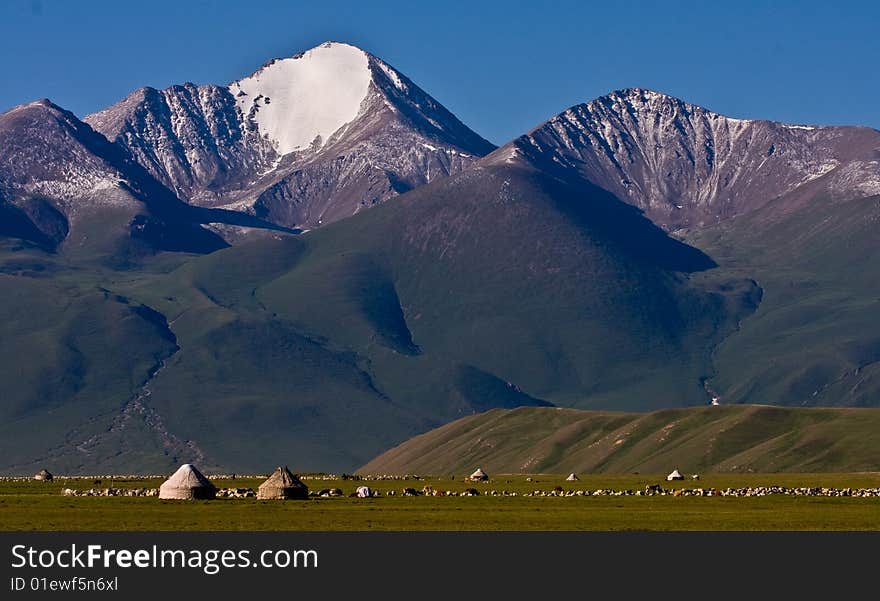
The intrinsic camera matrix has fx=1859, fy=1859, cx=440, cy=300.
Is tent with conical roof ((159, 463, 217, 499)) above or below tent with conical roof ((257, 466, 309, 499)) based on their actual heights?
above

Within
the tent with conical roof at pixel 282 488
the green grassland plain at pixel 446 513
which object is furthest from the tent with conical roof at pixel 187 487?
the tent with conical roof at pixel 282 488

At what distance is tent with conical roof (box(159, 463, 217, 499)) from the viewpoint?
160 meters

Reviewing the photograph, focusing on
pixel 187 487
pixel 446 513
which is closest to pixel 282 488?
pixel 187 487

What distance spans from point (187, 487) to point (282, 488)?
8.20 metres

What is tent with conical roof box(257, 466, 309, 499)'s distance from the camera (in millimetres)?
160500

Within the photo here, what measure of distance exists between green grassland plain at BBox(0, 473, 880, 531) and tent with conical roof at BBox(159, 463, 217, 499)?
5.87 ft

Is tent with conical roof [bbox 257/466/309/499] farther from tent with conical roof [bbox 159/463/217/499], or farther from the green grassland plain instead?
tent with conical roof [bbox 159/463/217/499]

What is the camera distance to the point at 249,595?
84.8 m

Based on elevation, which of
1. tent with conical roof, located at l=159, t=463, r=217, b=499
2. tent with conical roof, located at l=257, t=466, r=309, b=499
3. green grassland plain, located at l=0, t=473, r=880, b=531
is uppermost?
tent with conical roof, located at l=159, t=463, r=217, b=499

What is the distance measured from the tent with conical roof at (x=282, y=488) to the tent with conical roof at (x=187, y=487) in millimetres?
4742

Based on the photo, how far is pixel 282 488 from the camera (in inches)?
6329

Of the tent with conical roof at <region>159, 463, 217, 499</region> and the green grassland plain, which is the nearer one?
the green grassland plain

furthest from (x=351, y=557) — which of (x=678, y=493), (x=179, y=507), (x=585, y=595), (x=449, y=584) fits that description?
(x=678, y=493)

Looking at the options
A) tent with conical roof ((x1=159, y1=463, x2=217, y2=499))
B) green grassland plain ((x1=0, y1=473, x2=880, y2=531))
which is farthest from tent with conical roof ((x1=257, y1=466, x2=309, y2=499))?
tent with conical roof ((x1=159, y1=463, x2=217, y2=499))
